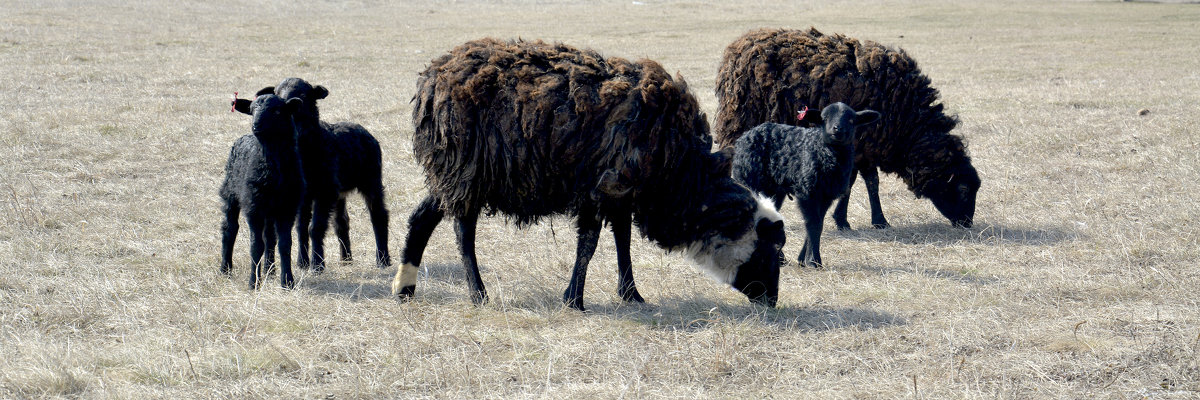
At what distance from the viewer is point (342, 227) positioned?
8.08 meters

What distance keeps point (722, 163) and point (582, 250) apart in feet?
3.58

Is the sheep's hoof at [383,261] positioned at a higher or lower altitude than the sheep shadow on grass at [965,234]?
higher

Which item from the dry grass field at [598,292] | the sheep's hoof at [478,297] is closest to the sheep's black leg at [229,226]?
the dry grass field at [598,292]

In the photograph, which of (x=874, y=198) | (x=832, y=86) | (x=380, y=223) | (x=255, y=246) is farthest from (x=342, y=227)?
(x=874, y=198)

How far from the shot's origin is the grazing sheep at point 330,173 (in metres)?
7.35

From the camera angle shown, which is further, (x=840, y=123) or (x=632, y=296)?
(x=840, y=123)

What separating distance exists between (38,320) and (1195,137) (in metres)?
12.9

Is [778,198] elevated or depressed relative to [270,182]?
depressed

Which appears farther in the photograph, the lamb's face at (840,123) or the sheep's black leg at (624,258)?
the lamb's face at (840,123)

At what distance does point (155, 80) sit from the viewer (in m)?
18.6

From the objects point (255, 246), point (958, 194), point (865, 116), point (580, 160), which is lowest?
point (958, 194)

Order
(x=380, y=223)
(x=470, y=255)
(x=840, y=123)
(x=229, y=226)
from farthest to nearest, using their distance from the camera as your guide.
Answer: (x=380, y=223) < (x=840, y=123) < (x=229, y=226) < (x=470, y=255)

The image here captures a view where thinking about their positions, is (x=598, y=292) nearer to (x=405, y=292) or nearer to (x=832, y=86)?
(x=405, y=292)

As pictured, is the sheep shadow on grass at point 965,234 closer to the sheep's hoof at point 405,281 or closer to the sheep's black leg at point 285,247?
the sheep's hoof at point 405,281
